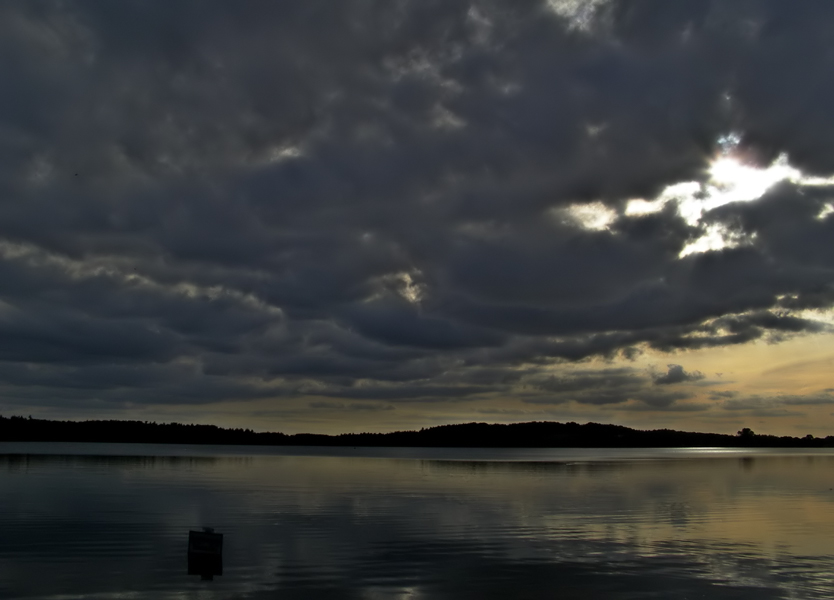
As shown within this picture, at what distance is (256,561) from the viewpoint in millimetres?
30688

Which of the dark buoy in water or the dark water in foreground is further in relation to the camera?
the dark buoy in water

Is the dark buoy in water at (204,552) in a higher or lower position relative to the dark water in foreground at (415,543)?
higher

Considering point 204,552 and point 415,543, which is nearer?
point 204,552

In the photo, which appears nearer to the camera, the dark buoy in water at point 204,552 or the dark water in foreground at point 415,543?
the dark water in foreground at point 415,543

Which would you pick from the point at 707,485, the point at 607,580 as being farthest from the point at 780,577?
the point at 707,485

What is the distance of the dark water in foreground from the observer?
26.3 metres

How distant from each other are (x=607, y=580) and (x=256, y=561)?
14.7m

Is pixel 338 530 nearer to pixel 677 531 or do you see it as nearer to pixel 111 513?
pixel 111 513

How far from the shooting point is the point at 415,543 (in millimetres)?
35812

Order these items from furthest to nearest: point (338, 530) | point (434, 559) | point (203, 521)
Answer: point (203, 521)
point (338, 530)
point (434, 559)

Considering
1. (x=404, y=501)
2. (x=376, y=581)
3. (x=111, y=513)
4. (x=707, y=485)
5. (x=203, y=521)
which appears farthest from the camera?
(x=707, y=485)

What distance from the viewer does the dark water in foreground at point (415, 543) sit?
86.2ft

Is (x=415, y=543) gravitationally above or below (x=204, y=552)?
below

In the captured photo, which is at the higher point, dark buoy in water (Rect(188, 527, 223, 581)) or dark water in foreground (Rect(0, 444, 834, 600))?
dark buoy in water (Rect(188, 527, 223, 581))
